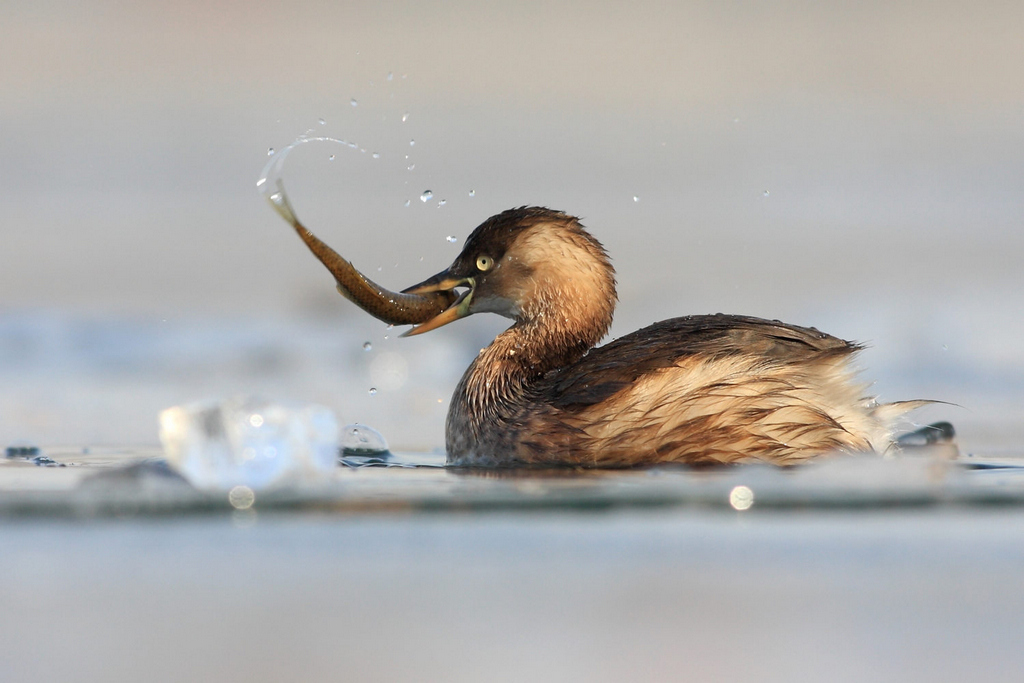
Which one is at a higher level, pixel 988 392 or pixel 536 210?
pixel 536 210

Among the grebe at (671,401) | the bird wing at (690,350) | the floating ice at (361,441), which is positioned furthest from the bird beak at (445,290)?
the bird wing at (690,350)

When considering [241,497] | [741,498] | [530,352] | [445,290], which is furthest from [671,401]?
[241,497]

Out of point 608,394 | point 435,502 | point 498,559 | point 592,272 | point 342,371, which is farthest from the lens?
point 342,371

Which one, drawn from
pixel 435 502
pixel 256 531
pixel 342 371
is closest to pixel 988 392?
pixel 342 371

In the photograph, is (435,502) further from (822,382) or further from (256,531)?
(822,382)

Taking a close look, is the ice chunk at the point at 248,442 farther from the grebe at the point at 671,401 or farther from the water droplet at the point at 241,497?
the grebe at the point at 671,401

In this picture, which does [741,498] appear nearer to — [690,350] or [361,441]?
[690,350]
